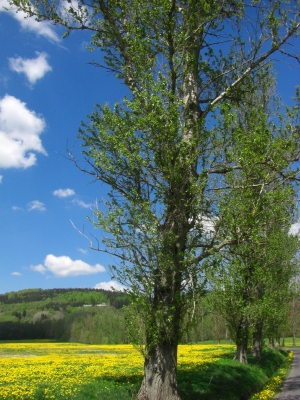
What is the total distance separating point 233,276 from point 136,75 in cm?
1500

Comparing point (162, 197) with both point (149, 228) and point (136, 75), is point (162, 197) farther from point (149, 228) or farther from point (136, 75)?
point (136, 75)

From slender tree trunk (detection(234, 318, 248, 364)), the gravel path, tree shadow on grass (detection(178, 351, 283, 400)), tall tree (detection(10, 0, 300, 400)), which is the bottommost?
the gravel path

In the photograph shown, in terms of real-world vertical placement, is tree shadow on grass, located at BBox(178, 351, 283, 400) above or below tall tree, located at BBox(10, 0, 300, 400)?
below

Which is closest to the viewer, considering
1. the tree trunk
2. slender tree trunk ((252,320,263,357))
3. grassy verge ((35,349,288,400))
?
the tree trunk

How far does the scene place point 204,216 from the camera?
9984 millimetres

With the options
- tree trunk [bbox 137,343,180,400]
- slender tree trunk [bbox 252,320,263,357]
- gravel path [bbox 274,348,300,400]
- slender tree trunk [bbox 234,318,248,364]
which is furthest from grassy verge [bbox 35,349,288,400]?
slender tree trunk [bbox 252,320,263,357]

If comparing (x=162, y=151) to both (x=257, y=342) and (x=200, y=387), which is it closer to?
(x=200, y=387)

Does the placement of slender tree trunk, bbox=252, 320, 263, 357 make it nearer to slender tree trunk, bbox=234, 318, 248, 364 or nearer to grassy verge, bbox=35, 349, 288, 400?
slender tree trunk, bbox=234, 318, 248, 364

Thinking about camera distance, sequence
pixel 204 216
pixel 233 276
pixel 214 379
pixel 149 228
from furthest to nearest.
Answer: pixel 233 276
pixel 214 379
pixel 204 216
pixel 149 228

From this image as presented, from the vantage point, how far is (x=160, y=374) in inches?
352

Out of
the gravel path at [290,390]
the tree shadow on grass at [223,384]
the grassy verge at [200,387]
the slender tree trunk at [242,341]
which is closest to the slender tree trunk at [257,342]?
the slender tree trunk at [242,341]

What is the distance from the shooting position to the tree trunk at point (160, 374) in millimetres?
8820

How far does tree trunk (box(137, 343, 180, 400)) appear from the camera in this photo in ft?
28.9

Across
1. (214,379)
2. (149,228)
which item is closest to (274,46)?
(149,228)
